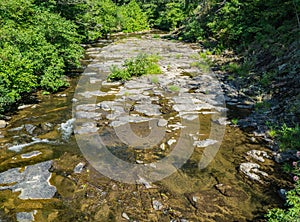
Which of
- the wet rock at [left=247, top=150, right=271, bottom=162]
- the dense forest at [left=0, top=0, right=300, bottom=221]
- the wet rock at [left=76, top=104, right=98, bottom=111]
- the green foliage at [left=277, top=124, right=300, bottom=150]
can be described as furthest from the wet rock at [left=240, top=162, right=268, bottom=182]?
the wet rock at [left=76, top=104, right=98, bottom=111]

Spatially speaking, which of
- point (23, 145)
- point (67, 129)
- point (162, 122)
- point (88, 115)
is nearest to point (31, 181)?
point (23, 145)

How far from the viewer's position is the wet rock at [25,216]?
432cm

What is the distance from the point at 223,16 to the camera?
1973 centimetres

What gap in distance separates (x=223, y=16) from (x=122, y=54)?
7.58 m

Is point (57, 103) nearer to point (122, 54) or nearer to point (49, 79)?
point (49, 79)

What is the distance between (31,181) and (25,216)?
98 cm

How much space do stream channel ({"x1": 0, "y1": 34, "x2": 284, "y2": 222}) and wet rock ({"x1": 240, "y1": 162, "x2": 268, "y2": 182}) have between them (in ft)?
0.06

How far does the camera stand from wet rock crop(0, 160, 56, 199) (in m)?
4.95

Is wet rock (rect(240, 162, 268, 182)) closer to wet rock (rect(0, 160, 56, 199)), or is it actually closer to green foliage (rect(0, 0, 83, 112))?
wet rock (rect(0, 160, 56, 199))

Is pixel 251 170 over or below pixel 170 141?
over

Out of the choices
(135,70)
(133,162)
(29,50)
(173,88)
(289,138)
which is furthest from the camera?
(135,70)

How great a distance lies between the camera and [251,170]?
18.0ft

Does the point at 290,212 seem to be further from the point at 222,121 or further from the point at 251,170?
the point at 222,121

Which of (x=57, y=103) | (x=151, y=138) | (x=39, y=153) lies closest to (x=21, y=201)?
(x=39, y=153)
